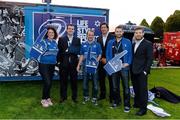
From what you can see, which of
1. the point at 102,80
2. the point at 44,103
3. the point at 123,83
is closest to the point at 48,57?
the point at 44,103

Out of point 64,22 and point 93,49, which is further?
point 64,22

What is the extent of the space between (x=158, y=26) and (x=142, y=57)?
44.8 m

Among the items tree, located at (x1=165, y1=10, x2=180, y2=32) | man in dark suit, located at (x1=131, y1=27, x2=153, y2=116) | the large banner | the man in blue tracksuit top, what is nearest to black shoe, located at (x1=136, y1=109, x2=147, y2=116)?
man in dark suit, located at (x1=131, y1=27, x2=153, y2=116)

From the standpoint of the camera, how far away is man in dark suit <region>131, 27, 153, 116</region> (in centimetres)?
841

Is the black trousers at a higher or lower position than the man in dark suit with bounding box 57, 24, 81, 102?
lower

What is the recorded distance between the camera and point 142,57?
334 inches

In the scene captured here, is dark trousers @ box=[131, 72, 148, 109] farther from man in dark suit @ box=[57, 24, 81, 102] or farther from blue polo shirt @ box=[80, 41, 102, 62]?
man in dark suit @ box=[57, 24, 81, 102]

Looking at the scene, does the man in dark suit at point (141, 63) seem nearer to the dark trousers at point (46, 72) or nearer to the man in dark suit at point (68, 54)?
the man in dark suit at point (68, 54)

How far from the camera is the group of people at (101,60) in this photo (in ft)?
28.0

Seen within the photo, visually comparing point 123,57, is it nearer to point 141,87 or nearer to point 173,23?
point 141,87

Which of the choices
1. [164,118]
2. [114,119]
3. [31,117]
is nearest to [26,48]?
[31,117]

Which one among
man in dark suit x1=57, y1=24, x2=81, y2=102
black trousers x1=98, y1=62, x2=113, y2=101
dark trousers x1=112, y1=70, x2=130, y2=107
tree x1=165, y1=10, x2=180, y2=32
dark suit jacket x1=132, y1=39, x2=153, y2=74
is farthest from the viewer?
tree x1=165, y1=10, x2=180, y2=32

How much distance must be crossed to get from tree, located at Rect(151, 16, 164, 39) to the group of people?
42.7 m

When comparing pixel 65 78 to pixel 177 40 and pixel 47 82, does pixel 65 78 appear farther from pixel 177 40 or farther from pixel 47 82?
pixel 177 40
